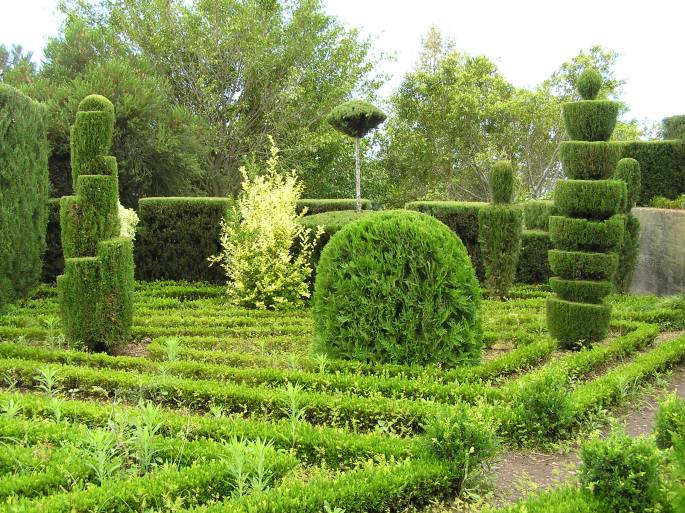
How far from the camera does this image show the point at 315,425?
17.8 ft

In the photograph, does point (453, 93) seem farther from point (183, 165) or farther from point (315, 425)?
point (315, 425)

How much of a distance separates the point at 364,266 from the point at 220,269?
7463mm

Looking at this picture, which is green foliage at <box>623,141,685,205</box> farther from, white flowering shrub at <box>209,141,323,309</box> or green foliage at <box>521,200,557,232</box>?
white flowering shrub at <box>209,141,323,309</box>

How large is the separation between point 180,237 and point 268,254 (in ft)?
9.69

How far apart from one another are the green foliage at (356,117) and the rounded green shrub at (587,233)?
20.6ft

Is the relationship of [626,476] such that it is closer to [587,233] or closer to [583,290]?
[583,290]

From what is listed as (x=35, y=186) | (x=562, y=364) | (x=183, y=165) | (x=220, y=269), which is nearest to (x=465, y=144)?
(x=183, y=165)

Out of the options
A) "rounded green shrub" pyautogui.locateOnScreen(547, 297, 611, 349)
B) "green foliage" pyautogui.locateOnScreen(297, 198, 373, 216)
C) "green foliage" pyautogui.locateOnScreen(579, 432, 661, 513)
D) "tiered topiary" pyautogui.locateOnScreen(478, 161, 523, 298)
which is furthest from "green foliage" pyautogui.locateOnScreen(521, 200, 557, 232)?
"green foliage" pyautogui.locateOnScreen(579, 432, 661, 513)

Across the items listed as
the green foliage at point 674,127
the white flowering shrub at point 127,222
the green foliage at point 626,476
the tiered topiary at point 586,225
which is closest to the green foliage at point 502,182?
the tiered topiary at point 586,225

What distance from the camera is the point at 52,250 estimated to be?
13.1m

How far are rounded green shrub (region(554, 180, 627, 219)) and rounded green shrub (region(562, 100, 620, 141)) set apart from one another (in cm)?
62

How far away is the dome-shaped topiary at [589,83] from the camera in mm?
8688

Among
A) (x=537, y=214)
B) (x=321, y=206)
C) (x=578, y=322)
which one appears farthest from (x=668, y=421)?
(x=321, y=206)

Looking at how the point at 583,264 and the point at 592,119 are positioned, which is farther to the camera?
the point at 592,119
